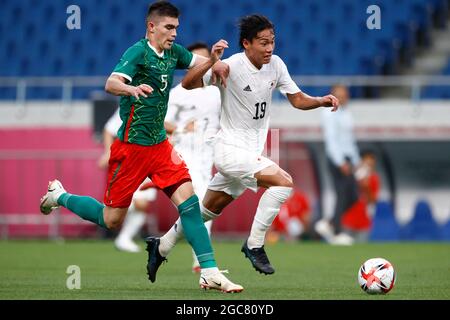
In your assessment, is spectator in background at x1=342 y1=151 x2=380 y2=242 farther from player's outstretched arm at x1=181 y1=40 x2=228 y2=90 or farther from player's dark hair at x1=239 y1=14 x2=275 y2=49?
player's outstretched arm at x1=181 y1=40 x2=228 y2=90

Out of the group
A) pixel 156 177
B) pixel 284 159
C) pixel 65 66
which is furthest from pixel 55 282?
pixel 65 66

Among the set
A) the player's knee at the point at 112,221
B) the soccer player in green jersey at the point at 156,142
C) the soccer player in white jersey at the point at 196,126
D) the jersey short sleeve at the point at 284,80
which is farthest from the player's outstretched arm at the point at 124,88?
the soccer player in white jersey at the point at 196,126

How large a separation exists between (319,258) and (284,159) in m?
4.45

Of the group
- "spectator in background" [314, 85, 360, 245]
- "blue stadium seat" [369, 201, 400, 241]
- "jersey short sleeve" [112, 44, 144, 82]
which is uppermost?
"jersey short sleeve" [112, 44, 144, 82]

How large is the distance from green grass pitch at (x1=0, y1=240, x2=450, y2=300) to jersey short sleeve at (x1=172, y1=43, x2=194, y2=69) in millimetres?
1755

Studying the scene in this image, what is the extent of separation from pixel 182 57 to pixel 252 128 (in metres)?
0.93

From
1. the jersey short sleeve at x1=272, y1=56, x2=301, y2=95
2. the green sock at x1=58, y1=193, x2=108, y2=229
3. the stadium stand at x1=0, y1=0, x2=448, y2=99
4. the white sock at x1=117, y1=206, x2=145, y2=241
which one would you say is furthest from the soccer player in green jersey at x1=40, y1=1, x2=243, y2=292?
the stadium stand at x1=0, y1=0, x2=448, y2=99

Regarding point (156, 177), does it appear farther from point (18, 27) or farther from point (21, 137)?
point (18, 27)

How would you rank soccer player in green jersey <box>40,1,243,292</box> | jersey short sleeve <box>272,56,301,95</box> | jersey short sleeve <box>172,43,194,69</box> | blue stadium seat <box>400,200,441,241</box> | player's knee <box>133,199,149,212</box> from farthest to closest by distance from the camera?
blue stadium seat <box>400,200,441,241</box>, player's knee <box>133,199,149,212</box>, jersey short sleeve <box>272,56,301,95</box>, jersey short sleeve <box>172,43,194,69</box>, soccer player in green jersey <box>40,1,243,292</box>

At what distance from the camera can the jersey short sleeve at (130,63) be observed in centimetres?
785

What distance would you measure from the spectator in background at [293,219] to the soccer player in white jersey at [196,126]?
6.33 meters

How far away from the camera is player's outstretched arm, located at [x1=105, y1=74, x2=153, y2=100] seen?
24.1ft

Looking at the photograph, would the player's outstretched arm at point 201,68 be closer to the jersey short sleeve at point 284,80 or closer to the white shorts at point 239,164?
the white shorts at point 239,164

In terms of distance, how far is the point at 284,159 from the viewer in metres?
17.2
